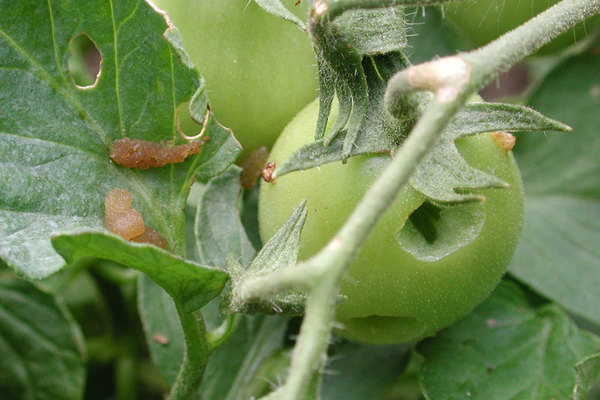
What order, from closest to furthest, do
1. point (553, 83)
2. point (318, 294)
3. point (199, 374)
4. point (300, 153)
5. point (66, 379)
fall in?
point (318, 294)
point (300, 153)
point (199, 374)
point (66, 379)
point (553, 83)

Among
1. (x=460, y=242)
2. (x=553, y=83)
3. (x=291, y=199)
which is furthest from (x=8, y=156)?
(x=553, y=83)

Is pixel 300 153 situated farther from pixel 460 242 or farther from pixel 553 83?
pixel 553 83

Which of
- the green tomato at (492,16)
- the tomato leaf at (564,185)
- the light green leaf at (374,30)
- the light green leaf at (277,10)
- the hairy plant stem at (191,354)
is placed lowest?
the tomato leaf at (564,185)

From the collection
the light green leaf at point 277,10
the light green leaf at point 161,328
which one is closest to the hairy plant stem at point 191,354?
the light green leaf at point 161,328

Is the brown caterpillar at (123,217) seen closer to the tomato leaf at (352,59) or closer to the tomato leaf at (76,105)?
the tomato leaf at (76,105)

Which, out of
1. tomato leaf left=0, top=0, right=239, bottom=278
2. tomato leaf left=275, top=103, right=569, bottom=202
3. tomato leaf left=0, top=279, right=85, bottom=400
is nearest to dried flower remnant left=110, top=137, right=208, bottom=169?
tomato leaf left=0, top=0, right=239, bottom=278
